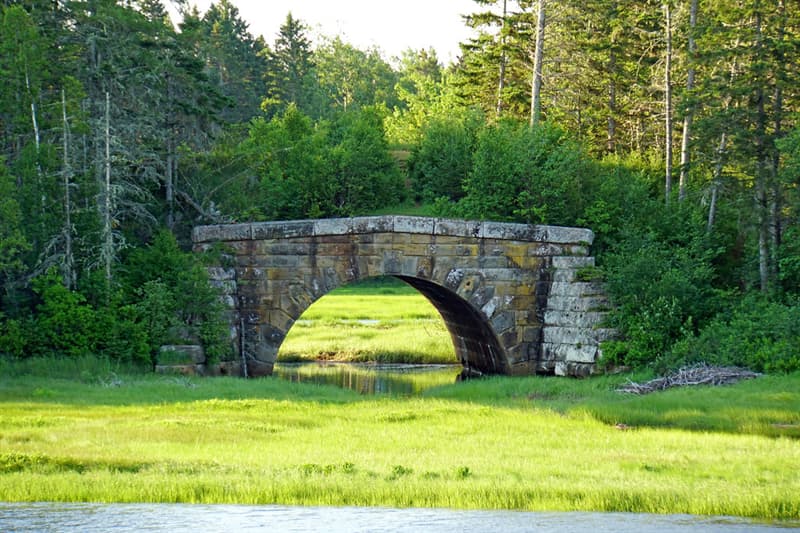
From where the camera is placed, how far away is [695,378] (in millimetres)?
24281

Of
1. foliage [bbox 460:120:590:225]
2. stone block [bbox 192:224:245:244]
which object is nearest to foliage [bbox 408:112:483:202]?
foliage [bbox 460:120:590:225]

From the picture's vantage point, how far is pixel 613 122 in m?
49.7

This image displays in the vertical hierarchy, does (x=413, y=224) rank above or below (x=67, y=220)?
above

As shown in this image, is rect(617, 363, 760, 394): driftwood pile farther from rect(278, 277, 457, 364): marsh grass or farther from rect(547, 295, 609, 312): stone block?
rect(278, 277, 457, 364): marsh grass

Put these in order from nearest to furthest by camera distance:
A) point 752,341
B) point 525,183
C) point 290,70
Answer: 1. point 752,341
2. point 525,183
3. point 290,70

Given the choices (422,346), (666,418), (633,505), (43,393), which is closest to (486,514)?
(633,505)

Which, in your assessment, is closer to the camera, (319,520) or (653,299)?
(319,520)

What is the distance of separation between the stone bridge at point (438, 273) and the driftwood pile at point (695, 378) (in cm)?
401

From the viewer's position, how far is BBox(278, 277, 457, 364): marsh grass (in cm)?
3959

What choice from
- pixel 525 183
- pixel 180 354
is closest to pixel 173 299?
pixel 180 354

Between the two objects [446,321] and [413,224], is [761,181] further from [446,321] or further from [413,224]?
[446,321]

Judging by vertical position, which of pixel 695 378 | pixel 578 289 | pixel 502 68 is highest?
pixel 502 68

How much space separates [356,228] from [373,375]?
22.7 feet

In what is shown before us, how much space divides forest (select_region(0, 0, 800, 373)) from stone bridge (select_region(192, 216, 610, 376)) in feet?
3.85
